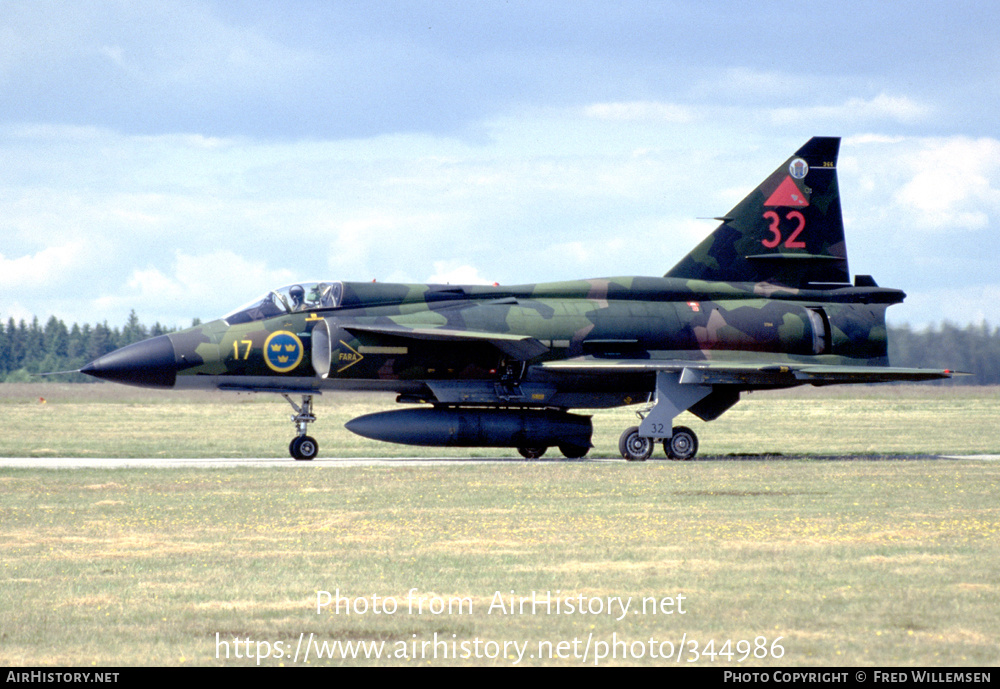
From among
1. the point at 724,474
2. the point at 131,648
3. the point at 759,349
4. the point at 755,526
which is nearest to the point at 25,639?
the point at 131,648

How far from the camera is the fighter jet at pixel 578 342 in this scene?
2269 cm

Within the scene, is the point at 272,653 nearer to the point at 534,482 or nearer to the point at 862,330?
the point at 534,482

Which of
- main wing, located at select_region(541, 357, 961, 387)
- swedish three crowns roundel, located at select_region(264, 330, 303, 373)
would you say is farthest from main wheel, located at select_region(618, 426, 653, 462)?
swedish three crowns roundel, located at select_region(264, 330, 303, 373)

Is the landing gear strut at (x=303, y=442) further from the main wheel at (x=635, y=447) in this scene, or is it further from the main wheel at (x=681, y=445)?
the main wheel at (x=681, y=445)

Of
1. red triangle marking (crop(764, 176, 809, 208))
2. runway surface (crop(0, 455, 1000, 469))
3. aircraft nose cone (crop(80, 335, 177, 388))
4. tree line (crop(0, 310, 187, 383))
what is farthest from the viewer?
tree line (crop(0, 310, 187, 383))

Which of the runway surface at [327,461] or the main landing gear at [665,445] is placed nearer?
the runway surface at [327,461]

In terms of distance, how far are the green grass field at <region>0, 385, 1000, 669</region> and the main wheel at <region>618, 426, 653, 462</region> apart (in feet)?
6.11

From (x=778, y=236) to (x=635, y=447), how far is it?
629 centimetres

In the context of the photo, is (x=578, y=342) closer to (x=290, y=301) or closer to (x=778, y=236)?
(x=778, y=236)

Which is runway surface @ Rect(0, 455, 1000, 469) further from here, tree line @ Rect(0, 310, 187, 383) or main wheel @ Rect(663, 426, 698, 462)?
tree line @ Rect(0, 310, 187, 383)

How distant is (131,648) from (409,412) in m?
15.1

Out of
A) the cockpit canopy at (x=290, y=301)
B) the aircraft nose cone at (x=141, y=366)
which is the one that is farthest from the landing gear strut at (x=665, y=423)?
the aircraft nose cone at (x=141, y=366)

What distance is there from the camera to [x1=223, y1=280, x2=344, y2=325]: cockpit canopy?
23.1 meters

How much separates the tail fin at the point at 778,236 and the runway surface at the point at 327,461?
4.29 meters
